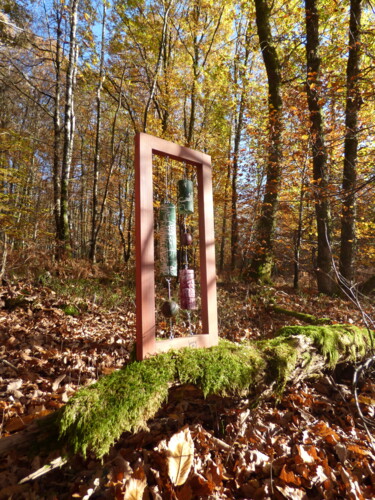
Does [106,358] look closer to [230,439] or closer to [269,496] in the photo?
[230,439]

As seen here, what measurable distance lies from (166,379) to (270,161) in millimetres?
9237

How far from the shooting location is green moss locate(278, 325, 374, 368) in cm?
335

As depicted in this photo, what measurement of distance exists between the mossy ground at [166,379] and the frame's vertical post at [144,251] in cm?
23

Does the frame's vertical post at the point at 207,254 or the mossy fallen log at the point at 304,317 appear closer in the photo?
the frame's vertical post at the point at 207,254

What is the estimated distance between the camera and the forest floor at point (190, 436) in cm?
198

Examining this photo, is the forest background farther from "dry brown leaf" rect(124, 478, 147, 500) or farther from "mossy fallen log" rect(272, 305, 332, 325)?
"dry brown leaf" rect(124, 478, 147, 500)

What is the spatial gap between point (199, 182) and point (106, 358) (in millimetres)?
2834

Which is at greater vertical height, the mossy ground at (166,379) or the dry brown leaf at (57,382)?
the mossy ground at (166,379)

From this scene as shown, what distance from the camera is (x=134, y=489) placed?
1.79 meters

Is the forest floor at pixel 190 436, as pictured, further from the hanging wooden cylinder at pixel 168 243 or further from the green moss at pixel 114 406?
the hanging wooden cylinder at pixel 168 243

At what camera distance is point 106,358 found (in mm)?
3957

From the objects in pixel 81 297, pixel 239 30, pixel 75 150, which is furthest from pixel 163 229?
pixel 75 150

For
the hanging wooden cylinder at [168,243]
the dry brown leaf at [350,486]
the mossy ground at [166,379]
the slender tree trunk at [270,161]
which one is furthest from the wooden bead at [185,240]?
the slender tree trunk at [270,161]

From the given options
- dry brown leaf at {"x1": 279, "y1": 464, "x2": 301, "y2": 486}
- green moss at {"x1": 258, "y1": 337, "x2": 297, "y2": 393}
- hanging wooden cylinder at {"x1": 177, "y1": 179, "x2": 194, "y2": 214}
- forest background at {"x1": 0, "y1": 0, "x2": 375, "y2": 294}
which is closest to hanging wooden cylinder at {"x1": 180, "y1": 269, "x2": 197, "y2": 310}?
hanging wooden cylinder at {"x1": 177, "y1": 179, "x2": 194, "y2": 214}
